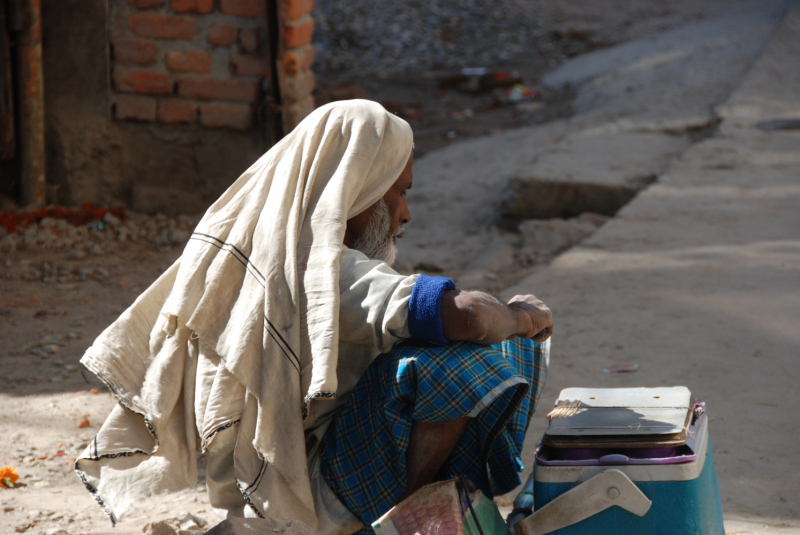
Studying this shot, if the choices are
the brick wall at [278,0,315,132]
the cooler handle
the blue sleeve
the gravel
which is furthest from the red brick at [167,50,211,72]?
the gravel

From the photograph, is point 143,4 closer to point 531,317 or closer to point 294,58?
point 294,58

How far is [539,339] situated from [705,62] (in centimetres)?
770

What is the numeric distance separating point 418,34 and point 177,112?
8.32 meters

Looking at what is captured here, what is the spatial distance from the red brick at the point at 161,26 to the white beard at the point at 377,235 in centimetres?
271

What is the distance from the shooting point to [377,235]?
6.17ft

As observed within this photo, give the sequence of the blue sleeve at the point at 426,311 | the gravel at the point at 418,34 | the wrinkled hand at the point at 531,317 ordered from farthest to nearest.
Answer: the gravel at the point at 418,34, the wrinkled hand at the point at 531,317, the blue sleeve at the point at 426,311

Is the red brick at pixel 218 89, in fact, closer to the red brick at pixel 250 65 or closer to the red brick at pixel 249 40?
the red brick at pixel 250 65

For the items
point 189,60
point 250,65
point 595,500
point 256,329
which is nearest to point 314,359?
point 256,329

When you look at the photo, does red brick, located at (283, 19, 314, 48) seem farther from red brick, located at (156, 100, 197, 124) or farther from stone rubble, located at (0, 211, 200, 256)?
stone rubble, located at (0, 211, 200, 256)

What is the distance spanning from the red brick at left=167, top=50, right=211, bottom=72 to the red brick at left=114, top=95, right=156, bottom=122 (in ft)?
0.80

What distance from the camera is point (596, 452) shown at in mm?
1658

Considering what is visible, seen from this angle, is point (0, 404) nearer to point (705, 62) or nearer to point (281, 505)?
point (281, 505)

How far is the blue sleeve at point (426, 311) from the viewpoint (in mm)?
1560

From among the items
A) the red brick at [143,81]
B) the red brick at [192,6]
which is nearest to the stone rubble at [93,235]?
the red brick at [143,81]
